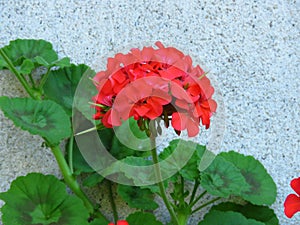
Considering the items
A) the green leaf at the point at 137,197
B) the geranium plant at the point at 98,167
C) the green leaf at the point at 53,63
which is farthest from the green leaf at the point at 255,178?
the green leaf at the point at 53,63

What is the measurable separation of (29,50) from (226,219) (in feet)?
1.96

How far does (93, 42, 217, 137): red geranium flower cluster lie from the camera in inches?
32.8

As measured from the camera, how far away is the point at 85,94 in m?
1.22

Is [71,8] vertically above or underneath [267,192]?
above

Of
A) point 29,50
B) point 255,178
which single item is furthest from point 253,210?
point 29,50

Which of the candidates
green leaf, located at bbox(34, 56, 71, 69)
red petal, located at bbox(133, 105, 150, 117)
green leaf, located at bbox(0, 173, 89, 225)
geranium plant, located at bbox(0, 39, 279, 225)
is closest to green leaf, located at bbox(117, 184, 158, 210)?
geranium plant, located at bbox(0, 39, 279, 225)

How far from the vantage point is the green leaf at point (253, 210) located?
1.28 meters

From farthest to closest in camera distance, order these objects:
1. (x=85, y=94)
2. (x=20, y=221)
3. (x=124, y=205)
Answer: (x=124, y=205), (x=85, y=94), (x=20, y=221)

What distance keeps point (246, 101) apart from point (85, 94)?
43 centimetres

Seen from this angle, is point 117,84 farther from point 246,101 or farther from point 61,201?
point 246,101

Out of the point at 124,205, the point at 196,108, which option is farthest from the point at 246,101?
the point at 196,108

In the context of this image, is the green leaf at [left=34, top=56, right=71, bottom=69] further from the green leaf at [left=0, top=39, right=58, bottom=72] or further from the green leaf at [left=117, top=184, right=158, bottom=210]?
the green leaf at [left=117, top=184, right=158, bottom=210]

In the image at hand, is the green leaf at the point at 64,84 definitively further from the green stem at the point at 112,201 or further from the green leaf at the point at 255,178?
the green leaf at the point at 255,178

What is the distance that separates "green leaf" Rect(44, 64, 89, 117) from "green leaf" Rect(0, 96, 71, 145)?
0.10 metres
